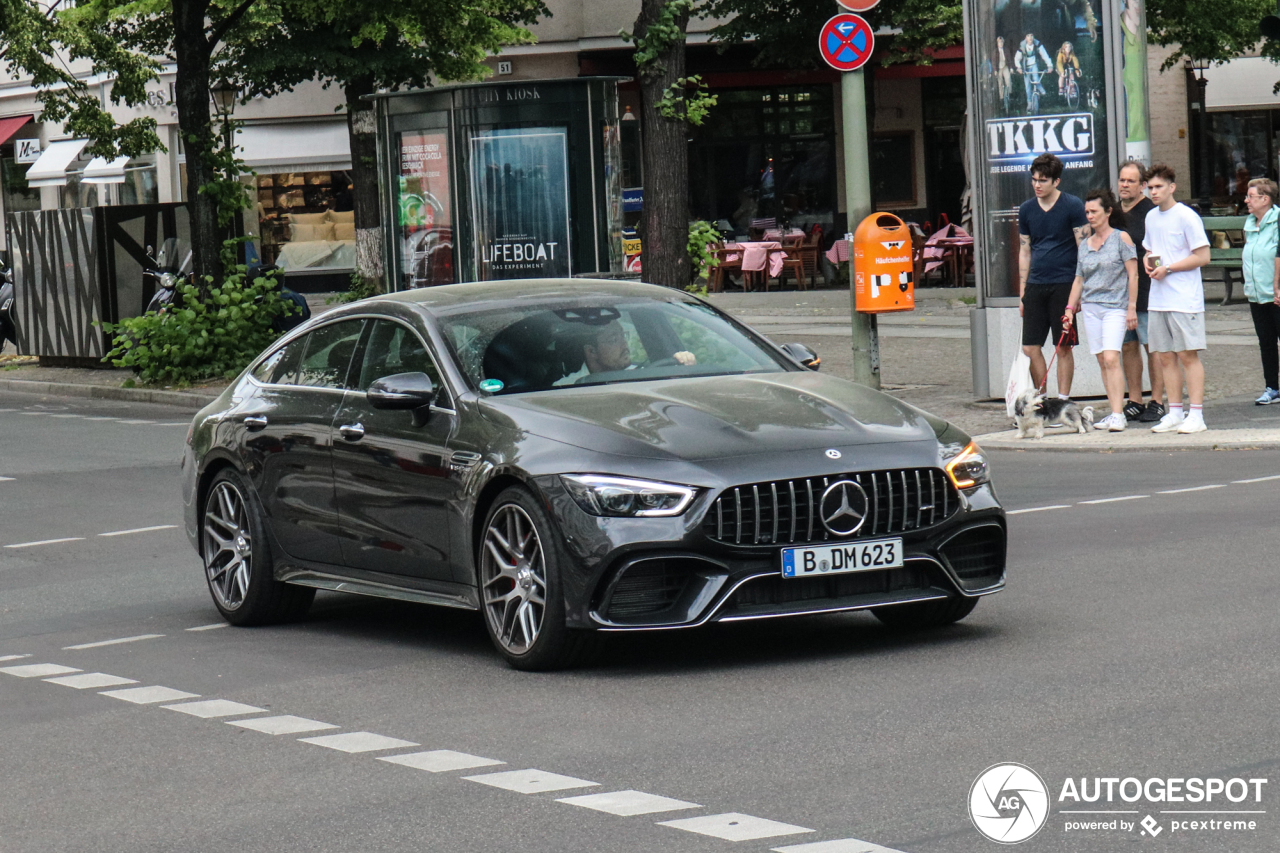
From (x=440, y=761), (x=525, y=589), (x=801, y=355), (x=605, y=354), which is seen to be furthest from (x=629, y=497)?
(x=801, y=355)

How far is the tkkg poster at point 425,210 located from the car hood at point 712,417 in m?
13.5

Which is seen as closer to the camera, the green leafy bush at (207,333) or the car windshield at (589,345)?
the car windshield at (589,345)

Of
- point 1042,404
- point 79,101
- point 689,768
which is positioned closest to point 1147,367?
point 1042,404

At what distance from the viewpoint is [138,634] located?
9352mm

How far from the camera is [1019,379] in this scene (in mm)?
15281

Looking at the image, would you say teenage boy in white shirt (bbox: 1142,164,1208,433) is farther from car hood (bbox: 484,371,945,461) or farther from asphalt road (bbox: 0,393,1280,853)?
car hood (bbox: 484,371,945,461)

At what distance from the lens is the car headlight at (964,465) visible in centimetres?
767

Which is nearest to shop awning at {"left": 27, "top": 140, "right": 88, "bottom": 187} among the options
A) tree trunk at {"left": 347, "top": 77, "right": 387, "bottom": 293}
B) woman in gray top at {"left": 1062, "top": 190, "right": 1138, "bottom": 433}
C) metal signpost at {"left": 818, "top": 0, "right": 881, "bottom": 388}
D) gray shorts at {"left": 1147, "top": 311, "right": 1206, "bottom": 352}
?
tree trunk at {"left": 347, "top": 77, "right": 387, "bottom": 293}

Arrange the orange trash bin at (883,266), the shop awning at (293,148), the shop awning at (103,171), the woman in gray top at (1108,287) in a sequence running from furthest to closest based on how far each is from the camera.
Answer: the shop awning at (103,171), the shop awning at (293,148), the orange trash bin at (883,266), the woman in gray top at (1108,287)

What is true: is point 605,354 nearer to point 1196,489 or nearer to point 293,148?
point 1196,489

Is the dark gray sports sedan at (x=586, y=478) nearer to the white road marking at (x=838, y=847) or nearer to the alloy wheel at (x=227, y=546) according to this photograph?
the alloy wheel at (x=227, y=546)

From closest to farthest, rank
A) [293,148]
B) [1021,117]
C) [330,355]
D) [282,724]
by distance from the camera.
A: 1. [282,724]
2. [330,355]
3. [1021,117]
4. [293,148]

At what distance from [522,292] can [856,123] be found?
27.0ft

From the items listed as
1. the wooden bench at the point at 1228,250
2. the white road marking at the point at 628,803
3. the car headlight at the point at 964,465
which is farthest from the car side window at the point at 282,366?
the wooden bench at the point at 1228,250
